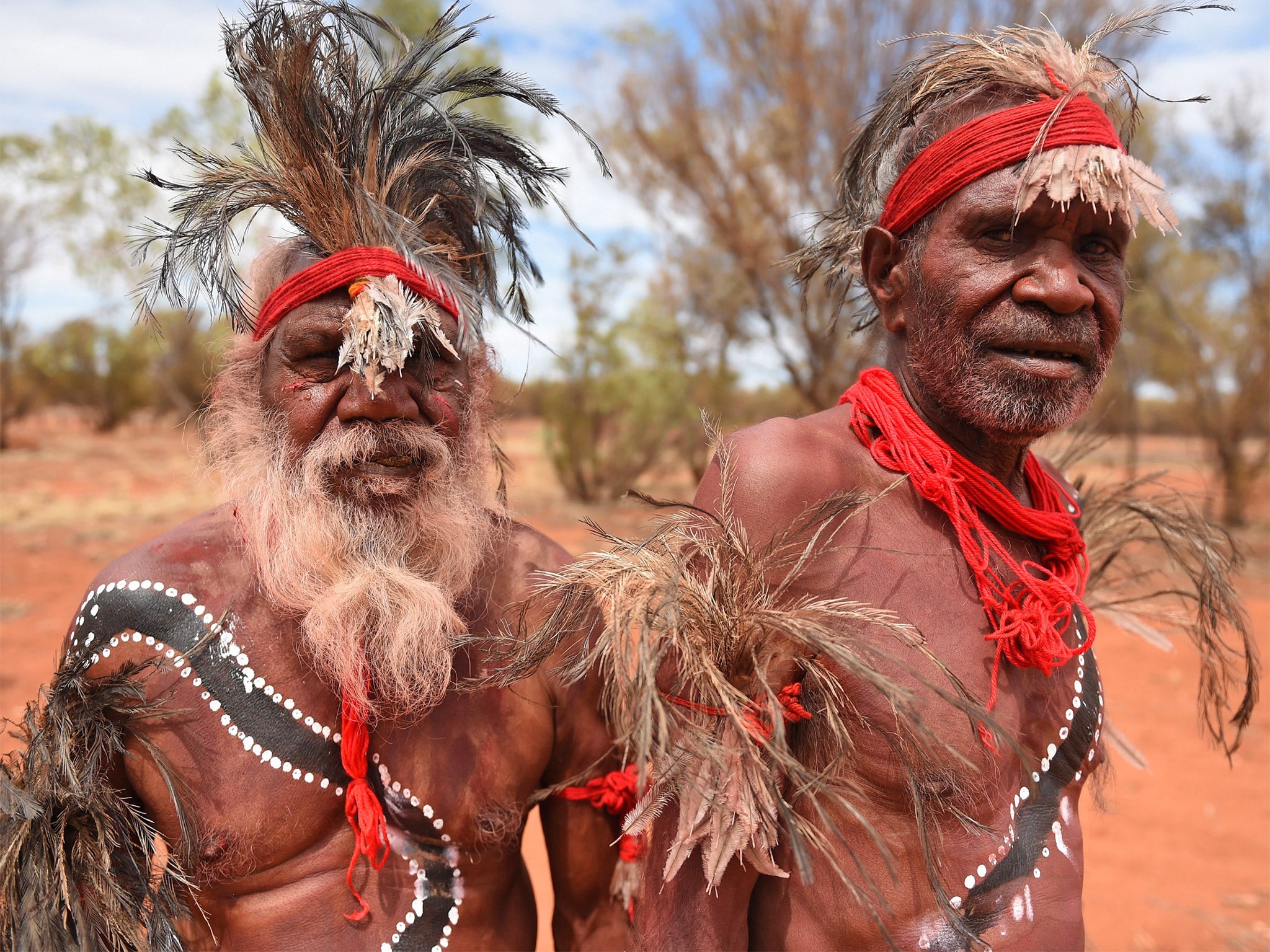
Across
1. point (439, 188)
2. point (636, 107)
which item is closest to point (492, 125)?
point (439, 188)

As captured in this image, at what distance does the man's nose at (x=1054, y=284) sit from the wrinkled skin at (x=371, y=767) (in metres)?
1.14

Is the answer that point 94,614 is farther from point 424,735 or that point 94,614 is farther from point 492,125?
point 492,125

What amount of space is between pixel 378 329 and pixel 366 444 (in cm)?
23

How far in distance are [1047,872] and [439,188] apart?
1889mm

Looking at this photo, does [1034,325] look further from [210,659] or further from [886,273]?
[210,659]

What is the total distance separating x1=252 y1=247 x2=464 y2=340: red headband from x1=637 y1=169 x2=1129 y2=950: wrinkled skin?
2.49 ft

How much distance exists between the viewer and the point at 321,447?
A: 1.79 metres

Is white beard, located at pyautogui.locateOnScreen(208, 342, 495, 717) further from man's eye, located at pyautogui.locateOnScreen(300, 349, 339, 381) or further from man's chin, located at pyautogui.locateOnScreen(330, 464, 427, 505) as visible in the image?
man's eye, located at pyautogui.locateOnScreen(300, 349, 339, 381)

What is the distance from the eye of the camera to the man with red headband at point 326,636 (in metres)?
1.66

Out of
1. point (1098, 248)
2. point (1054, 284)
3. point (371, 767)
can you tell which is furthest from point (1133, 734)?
point (371, 767)

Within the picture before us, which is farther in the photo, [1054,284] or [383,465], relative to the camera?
[383,465]

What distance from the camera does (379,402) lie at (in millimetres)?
1744

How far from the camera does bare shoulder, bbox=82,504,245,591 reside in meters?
1.77

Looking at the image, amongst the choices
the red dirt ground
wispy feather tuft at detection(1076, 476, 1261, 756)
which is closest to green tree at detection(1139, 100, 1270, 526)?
the red dirt ground
